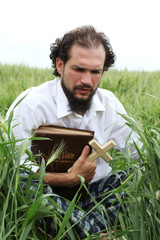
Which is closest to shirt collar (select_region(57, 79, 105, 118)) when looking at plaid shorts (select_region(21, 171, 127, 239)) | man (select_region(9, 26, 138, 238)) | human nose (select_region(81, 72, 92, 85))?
man (select_region(9, 26, 138, 238))

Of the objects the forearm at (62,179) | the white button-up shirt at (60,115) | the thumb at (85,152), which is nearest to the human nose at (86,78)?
the white button-up shirt at (60,115)

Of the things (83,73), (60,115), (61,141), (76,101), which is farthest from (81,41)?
(61,141)

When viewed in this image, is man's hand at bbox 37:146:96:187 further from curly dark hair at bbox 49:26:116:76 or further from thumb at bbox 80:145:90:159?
curly dark hair at bbox 49:26:116:76

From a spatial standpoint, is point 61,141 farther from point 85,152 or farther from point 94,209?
point 94,209

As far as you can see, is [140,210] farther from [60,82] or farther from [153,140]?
[60,82]

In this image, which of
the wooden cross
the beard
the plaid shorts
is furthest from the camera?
the beard

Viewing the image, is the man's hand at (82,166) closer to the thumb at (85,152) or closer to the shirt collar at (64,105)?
the thumb at (85,152)

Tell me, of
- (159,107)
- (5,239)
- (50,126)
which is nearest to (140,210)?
(5,239)

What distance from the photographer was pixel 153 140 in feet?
5.37

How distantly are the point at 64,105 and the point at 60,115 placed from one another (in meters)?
0.09

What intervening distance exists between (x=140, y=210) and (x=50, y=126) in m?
0.86

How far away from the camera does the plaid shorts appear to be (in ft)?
5.92

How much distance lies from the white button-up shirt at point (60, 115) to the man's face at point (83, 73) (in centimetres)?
11

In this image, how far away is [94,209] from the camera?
247 centimetres
